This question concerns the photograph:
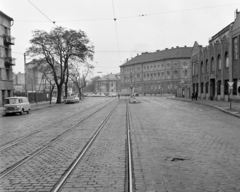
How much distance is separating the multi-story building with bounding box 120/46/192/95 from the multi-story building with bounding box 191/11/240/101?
37571 millimetres

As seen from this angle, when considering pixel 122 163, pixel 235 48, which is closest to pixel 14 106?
pixel 122 163

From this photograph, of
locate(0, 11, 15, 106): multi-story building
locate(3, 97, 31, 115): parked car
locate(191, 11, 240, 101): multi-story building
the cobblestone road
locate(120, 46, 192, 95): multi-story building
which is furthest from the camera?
locate(120, 46, 192, 95): multi-story building

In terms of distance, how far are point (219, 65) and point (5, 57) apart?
107ft

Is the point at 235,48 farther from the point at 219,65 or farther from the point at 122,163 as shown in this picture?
the point at 122,163

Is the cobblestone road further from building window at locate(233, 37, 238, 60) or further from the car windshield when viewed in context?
building window at locate(233, 37, 238, 60)

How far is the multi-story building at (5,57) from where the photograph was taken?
132ft

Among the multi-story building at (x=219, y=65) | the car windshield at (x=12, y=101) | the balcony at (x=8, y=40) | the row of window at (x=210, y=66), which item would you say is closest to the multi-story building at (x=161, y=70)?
the row of window at (x=210, y=66)

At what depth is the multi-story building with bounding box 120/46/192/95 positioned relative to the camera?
9825 cm

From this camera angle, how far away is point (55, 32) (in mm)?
43500

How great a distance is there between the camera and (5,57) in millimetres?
41406

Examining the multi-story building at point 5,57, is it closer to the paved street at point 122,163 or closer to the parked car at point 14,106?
the parked car at point 14,106

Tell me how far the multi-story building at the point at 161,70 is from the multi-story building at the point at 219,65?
123 ft

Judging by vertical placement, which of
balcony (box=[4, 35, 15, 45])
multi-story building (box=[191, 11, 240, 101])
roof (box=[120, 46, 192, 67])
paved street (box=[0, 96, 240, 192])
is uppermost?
roof (box=[120, 46, 192, 67])

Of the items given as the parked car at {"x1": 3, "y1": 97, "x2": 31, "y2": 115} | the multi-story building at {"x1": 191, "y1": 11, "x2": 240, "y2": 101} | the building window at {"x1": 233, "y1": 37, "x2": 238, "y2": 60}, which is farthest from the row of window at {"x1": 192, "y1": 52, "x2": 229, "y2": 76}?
the parked car at {"x1": 3, "y1": 97, "x2": 31, "y2": 115}
